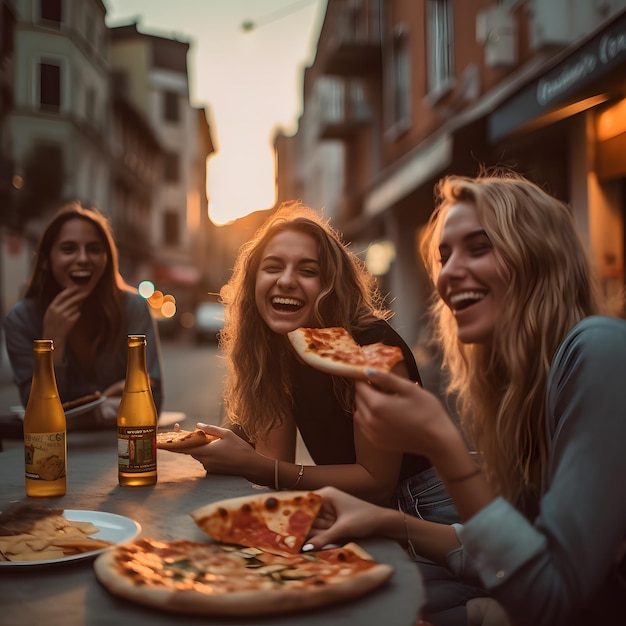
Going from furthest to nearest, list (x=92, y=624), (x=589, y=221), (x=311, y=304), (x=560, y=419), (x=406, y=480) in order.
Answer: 1. (x=589, y=221)
2. (x=311, y=304)
3. (x=406, y=480)
4. (x=560, y=419)
5. (x=92, y=624)

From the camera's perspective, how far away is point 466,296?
6.97 feet

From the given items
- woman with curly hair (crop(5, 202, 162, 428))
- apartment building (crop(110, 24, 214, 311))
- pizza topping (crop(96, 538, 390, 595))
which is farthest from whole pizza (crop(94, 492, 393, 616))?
apartment building (crop(110, 24, 214, 311))

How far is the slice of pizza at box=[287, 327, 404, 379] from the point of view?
6.01ft

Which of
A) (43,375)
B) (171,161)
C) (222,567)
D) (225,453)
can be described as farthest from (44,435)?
(171,161)

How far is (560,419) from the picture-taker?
1601 millimetres

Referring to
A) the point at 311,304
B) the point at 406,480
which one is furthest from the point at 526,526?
the point at 311,304

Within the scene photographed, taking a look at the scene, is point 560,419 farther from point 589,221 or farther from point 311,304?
point 589,221

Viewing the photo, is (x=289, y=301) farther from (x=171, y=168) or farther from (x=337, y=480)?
(x=171, y=168)

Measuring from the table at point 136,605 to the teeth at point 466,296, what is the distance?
2.38ft

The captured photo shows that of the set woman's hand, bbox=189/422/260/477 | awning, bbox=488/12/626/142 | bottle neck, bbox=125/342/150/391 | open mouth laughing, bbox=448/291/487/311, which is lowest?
woman's hand, bbox=189/422/260/477

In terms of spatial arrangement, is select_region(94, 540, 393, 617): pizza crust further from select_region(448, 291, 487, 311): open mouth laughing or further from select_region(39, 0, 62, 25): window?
select_region(39, 0, 62, 25): window

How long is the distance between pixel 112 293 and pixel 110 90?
3192 cm

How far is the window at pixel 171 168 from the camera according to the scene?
54.1 meters

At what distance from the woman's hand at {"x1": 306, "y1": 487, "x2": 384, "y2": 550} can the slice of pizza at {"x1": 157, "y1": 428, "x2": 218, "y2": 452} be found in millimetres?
605
